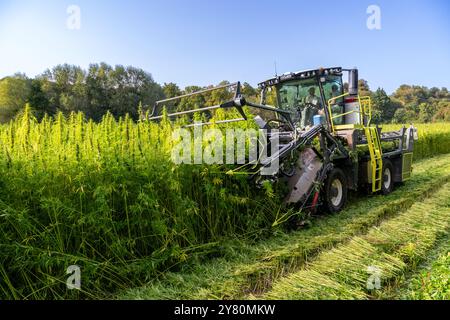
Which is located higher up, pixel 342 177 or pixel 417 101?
pixel 417 101

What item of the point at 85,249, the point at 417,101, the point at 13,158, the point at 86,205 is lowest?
the point at 85,249

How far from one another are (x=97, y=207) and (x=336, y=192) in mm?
4305

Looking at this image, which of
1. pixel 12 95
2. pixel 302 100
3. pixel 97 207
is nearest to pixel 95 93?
pixel 12 95

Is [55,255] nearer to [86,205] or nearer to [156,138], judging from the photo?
[86,205]

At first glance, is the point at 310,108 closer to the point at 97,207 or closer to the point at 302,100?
the point at 302,100

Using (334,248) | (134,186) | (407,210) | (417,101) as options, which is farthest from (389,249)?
(417,101)

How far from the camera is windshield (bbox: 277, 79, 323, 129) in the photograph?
736 centimetres

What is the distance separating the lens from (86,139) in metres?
3.95

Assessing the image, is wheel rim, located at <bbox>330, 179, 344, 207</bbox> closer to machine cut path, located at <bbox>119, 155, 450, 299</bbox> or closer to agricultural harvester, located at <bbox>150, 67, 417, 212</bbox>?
agricultural harvester, located at <bbox>150, 67, 417, 212</bbox>

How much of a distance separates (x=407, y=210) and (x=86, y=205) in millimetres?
5037

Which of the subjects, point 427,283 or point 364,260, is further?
point 364,260

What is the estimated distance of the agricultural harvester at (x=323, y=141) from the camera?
539 centimetres

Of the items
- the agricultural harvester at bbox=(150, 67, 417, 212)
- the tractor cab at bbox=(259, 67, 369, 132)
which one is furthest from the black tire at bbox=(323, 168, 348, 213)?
the tractor cab at bbox=(259, 67, 369, 132)

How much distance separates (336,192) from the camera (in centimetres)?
643
